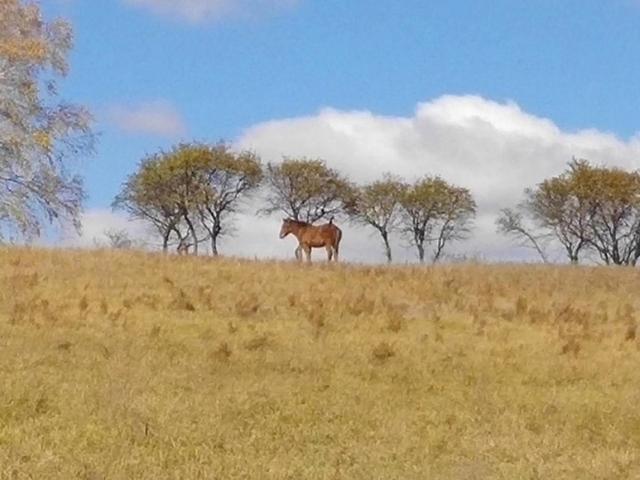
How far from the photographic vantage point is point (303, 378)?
13.6m

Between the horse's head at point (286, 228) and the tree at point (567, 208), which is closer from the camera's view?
the horse's head at point (286, 228)

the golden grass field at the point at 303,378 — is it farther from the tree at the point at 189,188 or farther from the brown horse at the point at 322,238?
the tree at the point at 189,188

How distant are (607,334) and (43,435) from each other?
12.2 metres

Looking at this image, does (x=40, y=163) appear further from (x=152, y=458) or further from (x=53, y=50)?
(x=152, y=458)

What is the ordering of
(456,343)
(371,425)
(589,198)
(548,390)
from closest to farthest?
(371,425) < (548,390) < (456,343) < (589,198)

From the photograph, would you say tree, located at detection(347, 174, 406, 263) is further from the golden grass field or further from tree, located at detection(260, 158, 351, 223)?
the golden grass field

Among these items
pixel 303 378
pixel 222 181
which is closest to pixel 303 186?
pixel 222 181

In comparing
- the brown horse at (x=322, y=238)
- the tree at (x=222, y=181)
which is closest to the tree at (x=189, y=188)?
the tree at (x=222, y=181)

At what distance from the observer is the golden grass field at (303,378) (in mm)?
9680

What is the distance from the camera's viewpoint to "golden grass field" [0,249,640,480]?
9.68 metres

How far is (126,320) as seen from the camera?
16953 mm

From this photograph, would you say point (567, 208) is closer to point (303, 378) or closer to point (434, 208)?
point (434, 208)

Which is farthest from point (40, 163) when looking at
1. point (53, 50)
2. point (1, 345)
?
point (1, 345)

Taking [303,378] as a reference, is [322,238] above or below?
above
